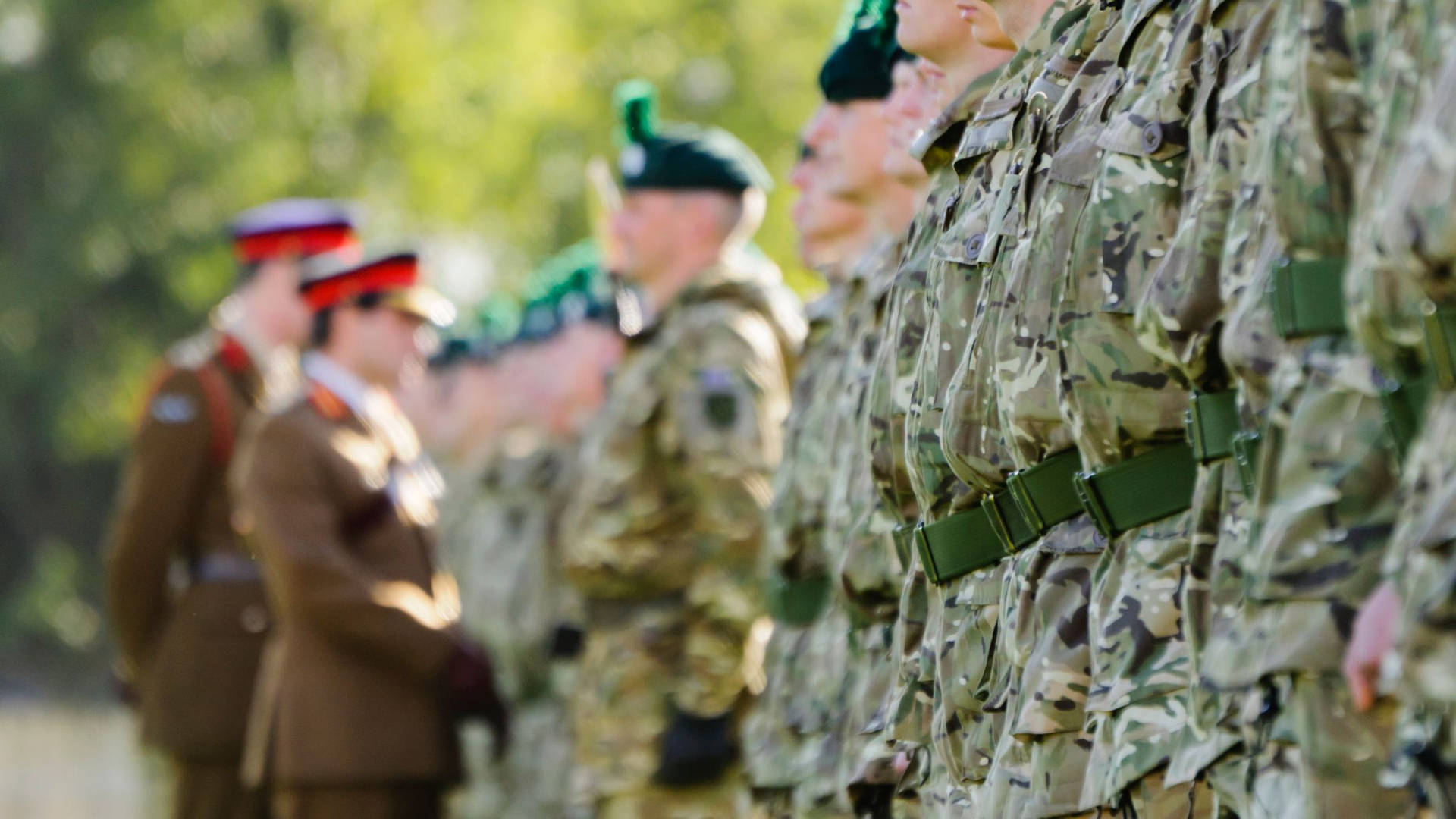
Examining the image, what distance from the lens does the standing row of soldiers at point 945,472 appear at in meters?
2.51

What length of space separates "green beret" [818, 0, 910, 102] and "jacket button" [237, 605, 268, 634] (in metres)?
3.05

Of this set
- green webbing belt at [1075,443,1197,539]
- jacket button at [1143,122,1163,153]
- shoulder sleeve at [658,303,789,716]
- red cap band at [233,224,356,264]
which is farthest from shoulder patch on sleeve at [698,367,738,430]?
jacket button at [1143,122,1163,153]

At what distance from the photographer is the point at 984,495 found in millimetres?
3707

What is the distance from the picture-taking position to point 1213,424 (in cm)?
293

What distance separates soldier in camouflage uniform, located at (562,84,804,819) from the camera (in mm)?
6355

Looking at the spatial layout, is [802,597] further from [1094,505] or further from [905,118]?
[1094,505]

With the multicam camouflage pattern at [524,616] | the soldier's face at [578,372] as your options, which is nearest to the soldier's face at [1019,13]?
the multicam camouflage pattern at [524,616]

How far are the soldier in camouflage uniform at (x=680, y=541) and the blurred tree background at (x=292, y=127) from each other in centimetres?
1469

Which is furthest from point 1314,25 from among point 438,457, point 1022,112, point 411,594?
point 438,457

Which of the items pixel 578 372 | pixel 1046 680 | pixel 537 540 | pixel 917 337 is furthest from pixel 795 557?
pixel 537 540

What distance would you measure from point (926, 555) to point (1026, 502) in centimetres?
43

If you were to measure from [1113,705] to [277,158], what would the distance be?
19373 millimetres

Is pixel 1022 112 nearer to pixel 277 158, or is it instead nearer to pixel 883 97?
pixel 883 97

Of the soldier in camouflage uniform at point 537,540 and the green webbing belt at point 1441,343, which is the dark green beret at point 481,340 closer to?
the soldier in camouflage uniform at point 537,540
